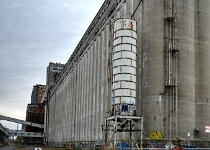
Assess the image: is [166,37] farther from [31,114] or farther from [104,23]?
[31,114]

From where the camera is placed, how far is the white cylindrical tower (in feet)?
113

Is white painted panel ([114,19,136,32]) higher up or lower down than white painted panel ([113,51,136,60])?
→ higher up

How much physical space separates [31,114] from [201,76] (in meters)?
139

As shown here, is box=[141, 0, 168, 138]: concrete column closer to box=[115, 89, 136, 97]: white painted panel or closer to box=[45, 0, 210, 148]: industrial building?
box=[45, 0, 210, 148]: industrial building

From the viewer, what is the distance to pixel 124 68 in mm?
35562

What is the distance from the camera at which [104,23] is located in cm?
5747

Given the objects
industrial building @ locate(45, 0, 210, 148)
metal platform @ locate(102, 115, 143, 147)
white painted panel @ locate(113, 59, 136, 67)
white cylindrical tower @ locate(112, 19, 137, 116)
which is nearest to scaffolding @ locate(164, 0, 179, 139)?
industrial building @ locate(45, 0, 210, 148)

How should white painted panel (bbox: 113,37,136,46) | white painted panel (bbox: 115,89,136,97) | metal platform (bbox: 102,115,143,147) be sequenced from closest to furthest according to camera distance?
metal platform (bbox: 102,115,143,147), white painted panel (bbox: 115,89,136,97), white painted panel (bbox: 113,37,136,46)

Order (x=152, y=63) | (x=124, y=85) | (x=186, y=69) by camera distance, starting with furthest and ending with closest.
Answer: (x=186, y=69), (x=152, y=63), (x=124, y=85)

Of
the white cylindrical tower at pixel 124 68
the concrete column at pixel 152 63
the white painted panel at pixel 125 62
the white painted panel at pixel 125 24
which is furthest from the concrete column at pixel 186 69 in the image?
the white painted panel at pixel 125 24

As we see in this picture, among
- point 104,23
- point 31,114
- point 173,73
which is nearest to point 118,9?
point 104,23

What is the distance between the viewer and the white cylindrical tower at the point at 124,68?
34.6 metres

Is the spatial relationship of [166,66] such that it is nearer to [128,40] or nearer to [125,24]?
[128,40]

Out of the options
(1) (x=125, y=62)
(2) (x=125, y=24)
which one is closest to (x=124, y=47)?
(1) (x=125, y=62)
